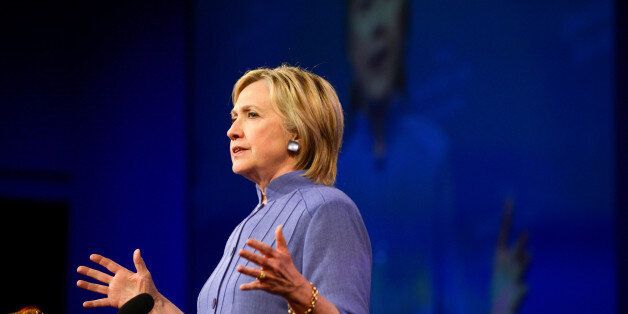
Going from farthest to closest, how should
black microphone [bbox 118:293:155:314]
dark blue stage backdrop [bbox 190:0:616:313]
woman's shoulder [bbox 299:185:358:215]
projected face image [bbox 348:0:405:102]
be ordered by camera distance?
1. projected face image [bbox 348:0:405:102]
2. dark blue stage backdrop [bbox 190:0:616:313]
3. woman's shoulder [bbox 299:185:358:215]
4. black microphone [bbox 118:293:155:314]

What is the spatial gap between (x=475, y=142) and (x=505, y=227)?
12.2 inches

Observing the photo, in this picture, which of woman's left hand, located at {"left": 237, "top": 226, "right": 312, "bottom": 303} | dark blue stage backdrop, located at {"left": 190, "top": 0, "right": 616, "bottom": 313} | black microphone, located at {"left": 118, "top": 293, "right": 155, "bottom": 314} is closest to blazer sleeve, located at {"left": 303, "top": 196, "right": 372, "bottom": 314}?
woman's left hand, located at {"left": 237, "top": 226, "right": 312, "bottom": 303}

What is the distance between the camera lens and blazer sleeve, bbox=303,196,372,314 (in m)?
1.68

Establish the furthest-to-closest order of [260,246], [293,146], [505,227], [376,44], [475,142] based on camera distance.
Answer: [376,44] < [475,142] < [505,227] < [293,146] < [260,246]

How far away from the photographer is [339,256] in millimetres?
1705

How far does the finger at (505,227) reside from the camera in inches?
126

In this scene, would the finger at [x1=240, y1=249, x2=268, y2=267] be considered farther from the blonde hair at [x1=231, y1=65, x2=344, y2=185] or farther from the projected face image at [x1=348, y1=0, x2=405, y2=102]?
the projected face image at [x1=348, y1=0, x2=405, y2=102]

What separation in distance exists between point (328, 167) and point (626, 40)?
1.42m

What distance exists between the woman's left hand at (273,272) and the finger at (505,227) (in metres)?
1.78

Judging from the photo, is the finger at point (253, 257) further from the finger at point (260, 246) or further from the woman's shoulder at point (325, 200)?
the woman's shoulder at point (325, 200)

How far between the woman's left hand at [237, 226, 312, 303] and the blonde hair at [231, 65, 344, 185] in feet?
1.31

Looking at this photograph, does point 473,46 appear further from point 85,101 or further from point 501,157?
point 85,101

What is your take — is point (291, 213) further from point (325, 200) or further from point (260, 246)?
point (260, 246)

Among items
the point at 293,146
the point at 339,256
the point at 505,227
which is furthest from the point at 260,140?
the point at 505,227
